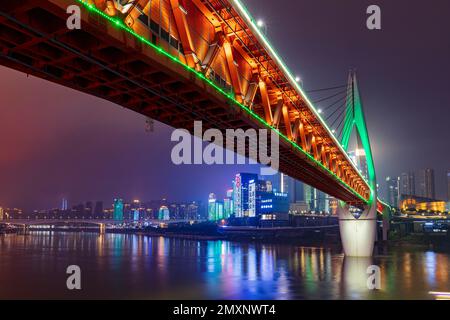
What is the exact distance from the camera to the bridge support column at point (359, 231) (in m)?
65.3

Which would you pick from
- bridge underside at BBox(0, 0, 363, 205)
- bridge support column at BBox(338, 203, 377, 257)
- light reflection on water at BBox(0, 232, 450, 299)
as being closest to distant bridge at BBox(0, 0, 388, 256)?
bridge underside at BBox(0, 0, 363, 205)

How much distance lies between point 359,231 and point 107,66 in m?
58.6

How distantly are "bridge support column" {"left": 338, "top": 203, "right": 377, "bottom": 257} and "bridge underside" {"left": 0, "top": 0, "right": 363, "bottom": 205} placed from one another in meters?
47.6

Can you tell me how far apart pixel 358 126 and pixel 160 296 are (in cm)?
4774

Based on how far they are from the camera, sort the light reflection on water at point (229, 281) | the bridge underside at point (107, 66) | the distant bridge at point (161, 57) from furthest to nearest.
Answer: the light reflection on water at point (229, 281)
the distant bridge at point (161, 57)
the bridge underside at point (107, 66)

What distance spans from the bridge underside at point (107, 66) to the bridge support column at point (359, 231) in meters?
47.6

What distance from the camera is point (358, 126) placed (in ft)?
228

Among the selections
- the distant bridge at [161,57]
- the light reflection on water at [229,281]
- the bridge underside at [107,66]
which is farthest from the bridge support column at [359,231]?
the bridge underside at [107,66]

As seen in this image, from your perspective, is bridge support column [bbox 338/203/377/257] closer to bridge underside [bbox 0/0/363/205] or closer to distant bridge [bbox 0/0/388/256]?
distant bridge [bbox 0/0/388/256]

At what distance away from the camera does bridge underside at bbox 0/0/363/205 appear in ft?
40.9

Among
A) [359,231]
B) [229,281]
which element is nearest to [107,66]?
[229,281]

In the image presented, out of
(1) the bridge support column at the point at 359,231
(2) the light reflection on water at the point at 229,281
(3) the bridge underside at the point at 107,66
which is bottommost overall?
(2) the light reflection on water at the point at 229,281

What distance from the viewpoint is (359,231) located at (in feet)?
218

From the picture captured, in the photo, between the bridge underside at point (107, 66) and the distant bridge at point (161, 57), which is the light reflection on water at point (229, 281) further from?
the bridge underside at point (107, 66)
